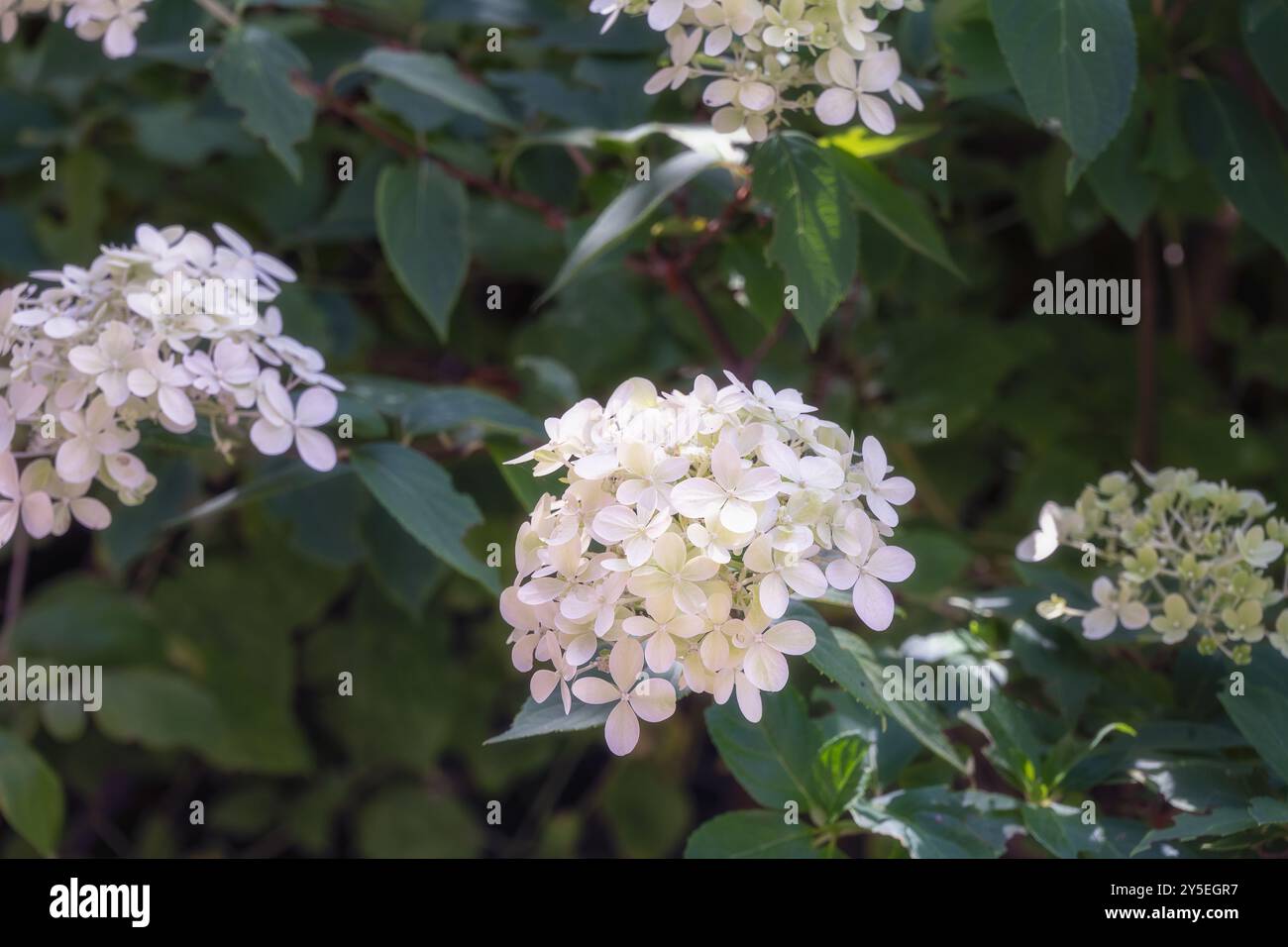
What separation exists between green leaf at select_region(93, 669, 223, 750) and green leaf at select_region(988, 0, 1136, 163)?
4.62 feet

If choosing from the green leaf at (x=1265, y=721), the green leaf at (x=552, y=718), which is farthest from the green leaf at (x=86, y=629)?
the green leaf at (x=1265, y=721)

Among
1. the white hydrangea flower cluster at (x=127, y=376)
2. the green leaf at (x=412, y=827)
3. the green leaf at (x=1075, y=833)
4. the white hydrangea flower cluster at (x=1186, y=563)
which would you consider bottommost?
the green leaf at (x=412, y=827)

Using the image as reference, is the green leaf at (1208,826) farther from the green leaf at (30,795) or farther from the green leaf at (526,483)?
the green leaf at (30,795)

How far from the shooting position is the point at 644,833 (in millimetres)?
2129

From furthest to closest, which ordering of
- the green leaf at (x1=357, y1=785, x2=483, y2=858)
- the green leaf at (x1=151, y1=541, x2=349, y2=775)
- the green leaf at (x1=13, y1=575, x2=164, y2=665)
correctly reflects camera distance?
the green leaf at (x1=357, y1=785, x2=483, y2=858) < the green leaf at (x1=151, y1=541, x2=349, y2=775) < the green leaf at (x1=13, y1=575, x2=164, y2=665)

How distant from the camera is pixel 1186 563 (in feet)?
3.41

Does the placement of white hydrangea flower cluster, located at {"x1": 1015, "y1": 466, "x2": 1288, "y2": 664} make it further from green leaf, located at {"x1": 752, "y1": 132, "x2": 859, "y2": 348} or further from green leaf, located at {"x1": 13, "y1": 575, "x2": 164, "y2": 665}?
green leaf, located at {"x1": 13, "y1": 575, "x2": 164, "y2": 665}

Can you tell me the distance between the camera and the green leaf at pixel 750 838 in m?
0.95

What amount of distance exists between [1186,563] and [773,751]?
0.39 m

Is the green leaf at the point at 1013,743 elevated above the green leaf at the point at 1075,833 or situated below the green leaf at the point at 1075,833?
above

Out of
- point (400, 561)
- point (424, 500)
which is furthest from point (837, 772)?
point (400, 561)

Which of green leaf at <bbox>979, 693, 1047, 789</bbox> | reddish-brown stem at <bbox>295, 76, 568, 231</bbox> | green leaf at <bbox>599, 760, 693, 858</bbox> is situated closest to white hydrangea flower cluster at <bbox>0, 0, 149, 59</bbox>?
reddish-brown stem at <bbox>295, 76, 568, 231</bbox>

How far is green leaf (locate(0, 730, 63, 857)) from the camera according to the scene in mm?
1331
